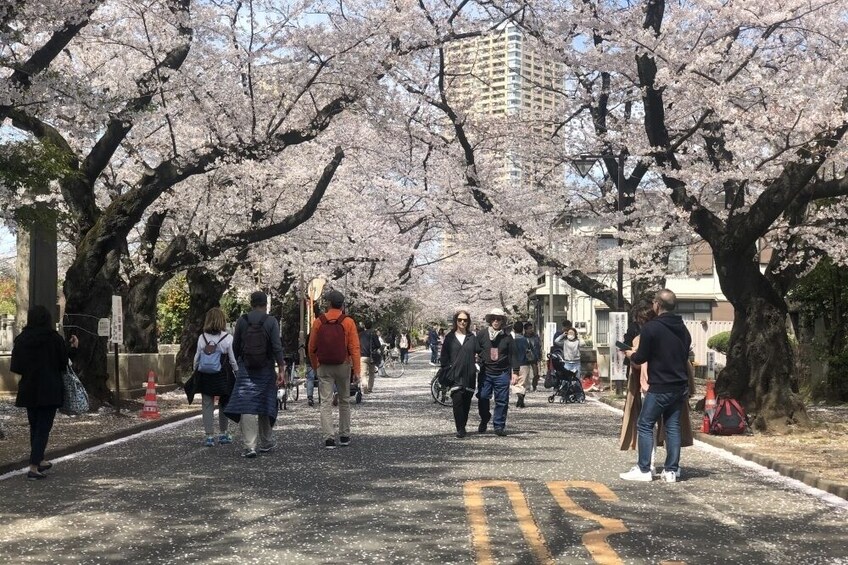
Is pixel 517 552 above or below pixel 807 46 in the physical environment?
below

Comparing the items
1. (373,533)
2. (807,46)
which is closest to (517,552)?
(373,533)

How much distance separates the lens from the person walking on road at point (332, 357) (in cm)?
1377

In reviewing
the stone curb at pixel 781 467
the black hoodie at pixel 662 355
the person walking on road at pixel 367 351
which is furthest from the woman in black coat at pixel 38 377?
the person walking on road at pixel 367 351

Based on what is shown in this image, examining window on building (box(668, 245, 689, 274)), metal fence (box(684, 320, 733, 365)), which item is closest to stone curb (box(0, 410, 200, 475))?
metal fence (box(684, 320, 733, 365))

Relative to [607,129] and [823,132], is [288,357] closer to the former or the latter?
[607,129]

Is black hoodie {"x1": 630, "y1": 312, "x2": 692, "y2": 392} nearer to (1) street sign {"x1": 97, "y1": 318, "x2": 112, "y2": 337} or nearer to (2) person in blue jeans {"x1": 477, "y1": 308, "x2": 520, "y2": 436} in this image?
(2) person in blue jeans {"x1": 477, "y1": 308, "x2": 520, "y2": 436}

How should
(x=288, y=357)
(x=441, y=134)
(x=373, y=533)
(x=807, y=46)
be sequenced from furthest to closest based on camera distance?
(x=441, y=134) → (x=288, y=357) → (x=807, y=46) → (x=373, y=533)

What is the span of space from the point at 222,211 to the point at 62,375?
61.4 ft

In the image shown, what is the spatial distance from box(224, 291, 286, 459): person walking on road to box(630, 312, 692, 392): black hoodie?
4.43 meters

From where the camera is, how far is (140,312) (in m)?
30.1

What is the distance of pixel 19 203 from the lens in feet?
49.4

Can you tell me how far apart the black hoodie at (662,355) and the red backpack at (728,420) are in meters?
5.59

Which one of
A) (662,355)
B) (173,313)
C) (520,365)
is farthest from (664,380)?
(173,313)

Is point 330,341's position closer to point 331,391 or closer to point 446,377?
point 331,391
